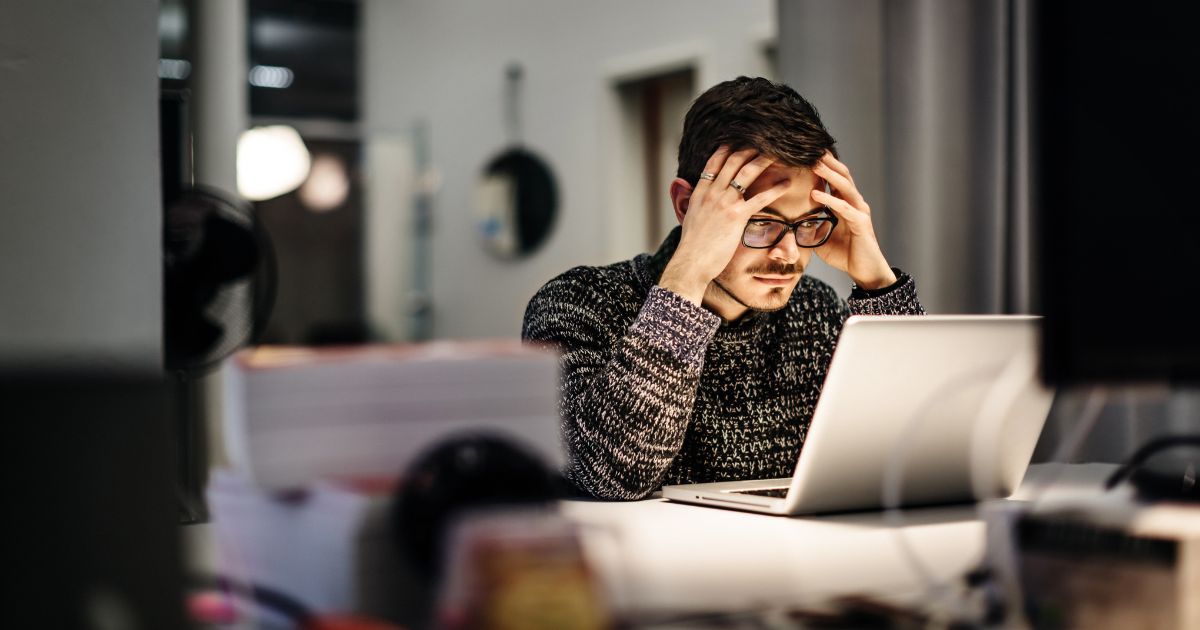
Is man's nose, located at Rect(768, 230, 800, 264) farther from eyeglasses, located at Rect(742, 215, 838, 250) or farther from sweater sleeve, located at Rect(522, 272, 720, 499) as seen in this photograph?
sweater sleeve, located at Rect(522, 272, 720, 499)

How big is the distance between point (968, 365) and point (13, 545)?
0.86m

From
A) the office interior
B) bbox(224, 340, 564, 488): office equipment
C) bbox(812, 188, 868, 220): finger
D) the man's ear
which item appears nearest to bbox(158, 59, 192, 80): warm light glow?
the office interior

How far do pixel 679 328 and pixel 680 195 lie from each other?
0.38 m

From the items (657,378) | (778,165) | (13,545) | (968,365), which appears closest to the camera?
(13,545)

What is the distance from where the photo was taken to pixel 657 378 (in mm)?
1404

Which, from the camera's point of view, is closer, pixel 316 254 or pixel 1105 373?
pixel 1105 373

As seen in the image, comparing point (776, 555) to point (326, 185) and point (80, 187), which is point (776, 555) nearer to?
point (80, 187)

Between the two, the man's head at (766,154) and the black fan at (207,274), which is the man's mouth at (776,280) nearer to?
the man's head at (766,154)

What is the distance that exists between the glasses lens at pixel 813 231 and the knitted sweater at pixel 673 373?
0.11m

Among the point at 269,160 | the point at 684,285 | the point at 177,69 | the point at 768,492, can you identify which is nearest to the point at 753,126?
the point at 684,285

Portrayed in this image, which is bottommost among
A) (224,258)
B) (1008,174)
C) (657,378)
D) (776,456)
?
(776,456)

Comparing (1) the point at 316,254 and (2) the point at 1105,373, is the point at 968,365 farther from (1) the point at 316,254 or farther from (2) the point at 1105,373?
(1) the point at 316,254

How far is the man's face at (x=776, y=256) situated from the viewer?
62.9 inches

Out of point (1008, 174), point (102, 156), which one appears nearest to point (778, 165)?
point (1008, 174)
